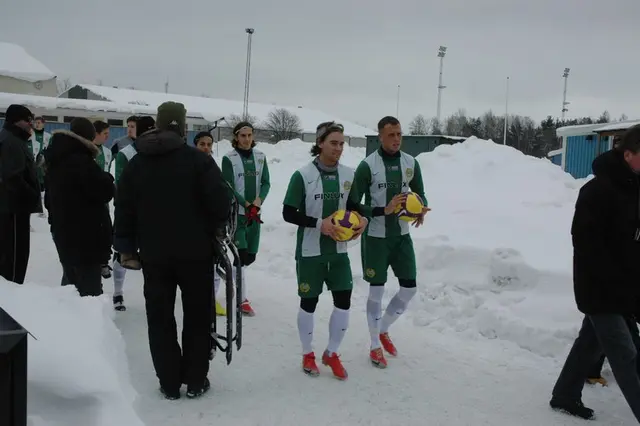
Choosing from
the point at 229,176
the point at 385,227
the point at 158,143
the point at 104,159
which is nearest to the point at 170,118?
the point at 158,143

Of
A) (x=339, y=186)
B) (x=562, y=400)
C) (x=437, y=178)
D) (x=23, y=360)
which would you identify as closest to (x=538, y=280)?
(x=562, y=400)

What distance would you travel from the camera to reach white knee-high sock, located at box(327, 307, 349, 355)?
5.30 metres

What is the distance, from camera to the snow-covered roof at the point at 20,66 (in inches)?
1938

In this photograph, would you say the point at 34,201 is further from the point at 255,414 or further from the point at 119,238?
the point at 255,414

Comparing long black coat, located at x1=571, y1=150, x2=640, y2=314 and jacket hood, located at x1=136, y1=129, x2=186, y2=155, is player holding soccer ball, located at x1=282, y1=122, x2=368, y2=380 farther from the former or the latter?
long black coat, located at x1=571, y1=150, x2=640, y2=314

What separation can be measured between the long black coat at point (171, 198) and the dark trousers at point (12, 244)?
2.44m

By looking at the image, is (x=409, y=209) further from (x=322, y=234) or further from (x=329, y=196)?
(x=322, y=234)

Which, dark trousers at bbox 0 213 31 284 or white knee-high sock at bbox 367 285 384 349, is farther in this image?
dark trousers at bbox 0 213 31 284

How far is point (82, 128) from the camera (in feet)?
17.8

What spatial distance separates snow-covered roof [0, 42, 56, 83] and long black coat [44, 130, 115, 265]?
162 feet

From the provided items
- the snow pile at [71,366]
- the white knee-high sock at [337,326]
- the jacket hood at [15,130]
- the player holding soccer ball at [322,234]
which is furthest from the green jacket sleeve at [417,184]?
the jacket hood at [15,130]

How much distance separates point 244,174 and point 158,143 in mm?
2769

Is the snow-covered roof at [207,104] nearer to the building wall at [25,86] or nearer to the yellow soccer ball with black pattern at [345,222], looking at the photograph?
the building wall at [25,86]

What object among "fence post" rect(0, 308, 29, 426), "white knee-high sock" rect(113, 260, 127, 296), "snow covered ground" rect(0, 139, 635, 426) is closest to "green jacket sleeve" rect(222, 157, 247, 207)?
"snow covered ground" rect(0, 139, 635, 426)
